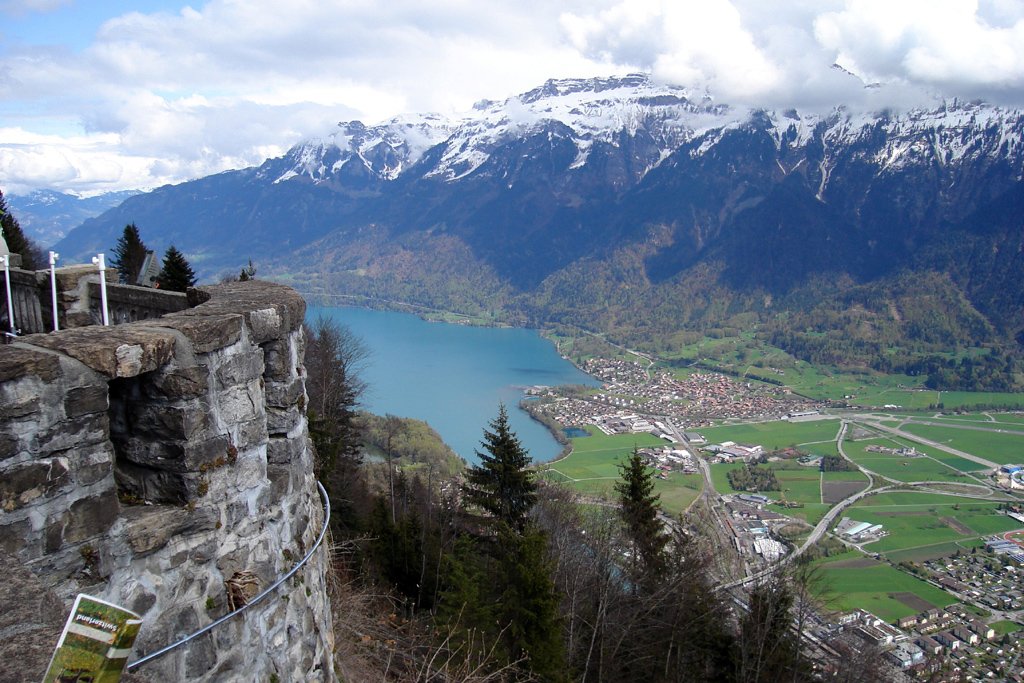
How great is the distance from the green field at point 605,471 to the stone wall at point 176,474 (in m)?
34.1

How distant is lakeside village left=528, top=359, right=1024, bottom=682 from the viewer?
24.6m

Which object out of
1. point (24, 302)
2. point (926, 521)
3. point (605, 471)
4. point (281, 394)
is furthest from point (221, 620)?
point (926, 521)

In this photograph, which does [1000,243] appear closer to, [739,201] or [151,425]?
[739,201]

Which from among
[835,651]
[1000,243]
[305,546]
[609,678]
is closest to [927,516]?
[835,651]

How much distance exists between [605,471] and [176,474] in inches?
1918

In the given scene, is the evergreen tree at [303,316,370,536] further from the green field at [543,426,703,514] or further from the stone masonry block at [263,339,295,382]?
the green field at [543,426,703,514]

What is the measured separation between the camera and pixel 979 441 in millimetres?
66625

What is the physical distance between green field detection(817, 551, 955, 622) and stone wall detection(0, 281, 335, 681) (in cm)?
2984

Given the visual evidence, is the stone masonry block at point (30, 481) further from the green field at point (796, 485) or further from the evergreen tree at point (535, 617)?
the green field at point (796, 485)

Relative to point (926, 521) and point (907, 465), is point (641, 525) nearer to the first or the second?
point (926, 521)

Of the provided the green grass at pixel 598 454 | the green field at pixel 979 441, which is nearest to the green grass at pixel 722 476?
the green grass at pixel 598 454

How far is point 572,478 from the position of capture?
47.6 meters

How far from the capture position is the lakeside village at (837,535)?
970 inches

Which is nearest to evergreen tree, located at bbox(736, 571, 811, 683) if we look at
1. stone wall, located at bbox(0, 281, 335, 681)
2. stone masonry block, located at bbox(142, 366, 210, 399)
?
stone wall, located at bbox(0, 281, 335, 681)
